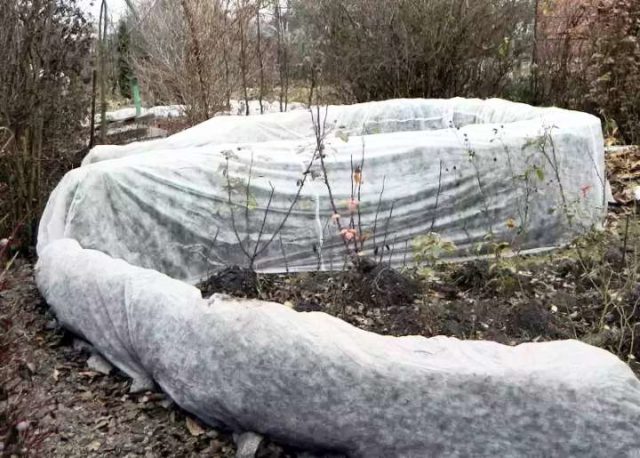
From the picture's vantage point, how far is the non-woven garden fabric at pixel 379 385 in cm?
195

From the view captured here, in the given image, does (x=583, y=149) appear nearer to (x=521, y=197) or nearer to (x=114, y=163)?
(x=521, y=197)

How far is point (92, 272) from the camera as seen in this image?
3.01 meters

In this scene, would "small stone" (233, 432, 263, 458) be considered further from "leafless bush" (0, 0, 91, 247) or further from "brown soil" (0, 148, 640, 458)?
"leafless bush" (0, 0, 91, 247)

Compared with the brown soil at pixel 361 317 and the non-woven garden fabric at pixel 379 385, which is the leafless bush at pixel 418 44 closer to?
the brown soil at pixel 361 317

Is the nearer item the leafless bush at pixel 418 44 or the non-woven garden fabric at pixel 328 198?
the non-woven garden fabric at pixel 328 198

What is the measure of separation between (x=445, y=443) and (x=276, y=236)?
203 cm

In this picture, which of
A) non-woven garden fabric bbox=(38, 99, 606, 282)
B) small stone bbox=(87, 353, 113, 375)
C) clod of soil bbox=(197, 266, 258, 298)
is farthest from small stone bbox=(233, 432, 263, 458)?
non-woven garden fabric bbox=(38, 99, 606, 282)

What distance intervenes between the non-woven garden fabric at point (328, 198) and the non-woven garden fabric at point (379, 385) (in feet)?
3.85

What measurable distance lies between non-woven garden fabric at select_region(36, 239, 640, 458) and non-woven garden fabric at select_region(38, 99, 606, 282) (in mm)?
1174

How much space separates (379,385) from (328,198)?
193 cm

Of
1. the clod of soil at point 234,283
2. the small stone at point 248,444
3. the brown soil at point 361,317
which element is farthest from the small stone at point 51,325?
the small stone at point 248,444

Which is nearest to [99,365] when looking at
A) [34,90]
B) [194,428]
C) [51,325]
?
[51,325]

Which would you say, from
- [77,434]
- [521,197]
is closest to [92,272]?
[77,434]

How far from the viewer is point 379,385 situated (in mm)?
2059
